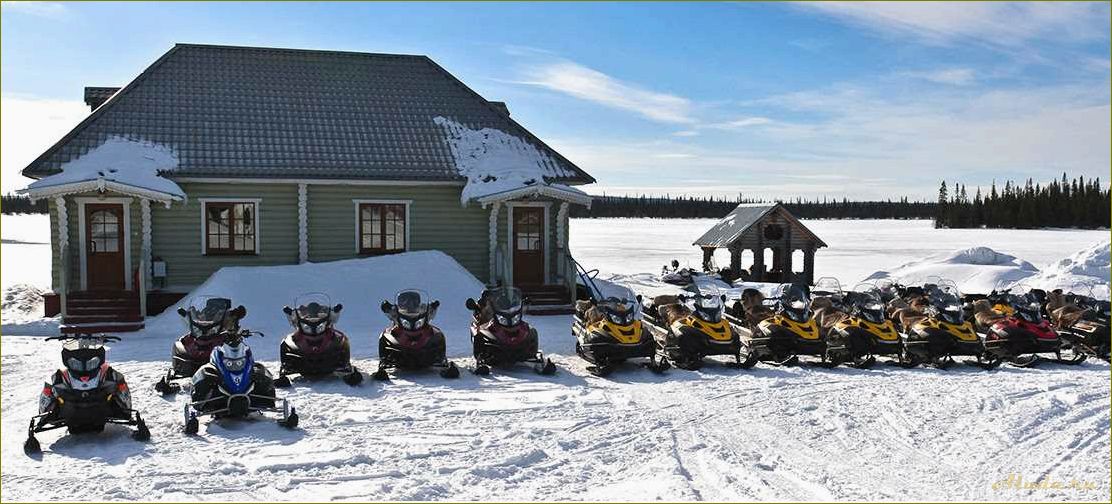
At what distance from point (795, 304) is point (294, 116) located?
1188 cm

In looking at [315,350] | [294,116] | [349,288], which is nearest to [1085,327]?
[315,350]

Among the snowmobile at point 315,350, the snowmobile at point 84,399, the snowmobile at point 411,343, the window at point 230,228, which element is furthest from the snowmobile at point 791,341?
the window at point 230,228

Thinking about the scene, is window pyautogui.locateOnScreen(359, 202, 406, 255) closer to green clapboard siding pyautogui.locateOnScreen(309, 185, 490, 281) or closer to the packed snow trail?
green clapboard siding pyautogui.locateOnScreen(309, 185, 490, 281)

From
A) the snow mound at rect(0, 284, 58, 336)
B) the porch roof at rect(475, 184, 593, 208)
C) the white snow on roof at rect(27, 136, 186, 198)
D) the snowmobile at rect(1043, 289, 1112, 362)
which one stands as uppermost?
the white snow on roof at rect(27, 136, 186, 198)

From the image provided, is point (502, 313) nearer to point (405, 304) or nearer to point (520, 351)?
point (520, 351)

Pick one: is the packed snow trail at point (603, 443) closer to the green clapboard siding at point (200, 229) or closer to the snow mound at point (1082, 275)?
the green clapboard siding at point (200, 229)

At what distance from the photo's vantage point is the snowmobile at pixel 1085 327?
1159 cm

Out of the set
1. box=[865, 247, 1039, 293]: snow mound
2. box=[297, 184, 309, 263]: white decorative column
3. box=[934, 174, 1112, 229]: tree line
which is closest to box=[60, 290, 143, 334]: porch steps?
box=[297, 184, 309, 263]: white decorative column

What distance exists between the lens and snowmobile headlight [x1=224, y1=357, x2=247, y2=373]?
7.41 meters

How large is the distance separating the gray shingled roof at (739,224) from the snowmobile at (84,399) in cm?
1866

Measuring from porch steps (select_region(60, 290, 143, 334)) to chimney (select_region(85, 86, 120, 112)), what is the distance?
248 inches

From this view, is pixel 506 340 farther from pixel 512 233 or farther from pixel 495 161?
pixel 495 161

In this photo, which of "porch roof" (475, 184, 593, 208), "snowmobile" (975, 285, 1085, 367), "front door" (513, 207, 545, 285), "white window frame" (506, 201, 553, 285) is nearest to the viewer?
"snowmobile" (975, 285, 1085, 367)

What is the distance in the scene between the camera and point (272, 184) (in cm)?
1616
